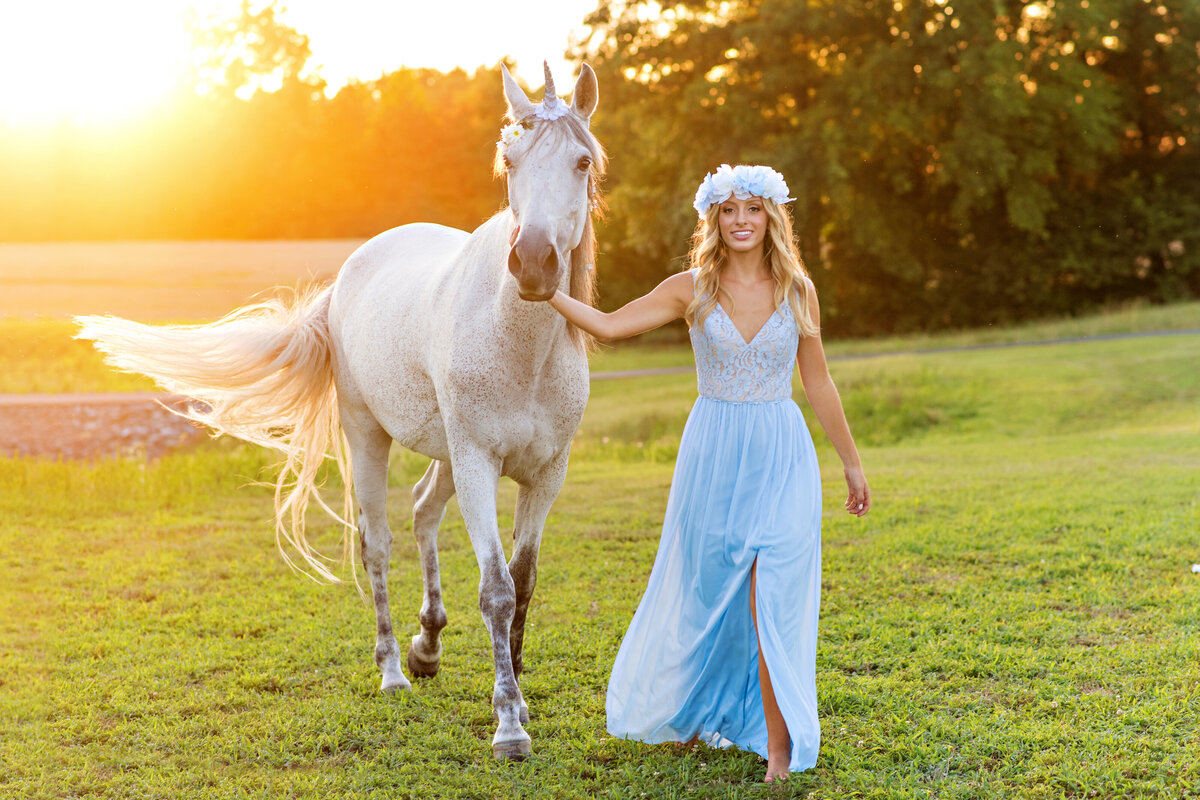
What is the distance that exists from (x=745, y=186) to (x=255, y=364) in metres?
2.83

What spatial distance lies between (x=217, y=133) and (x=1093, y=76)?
29.2 meters

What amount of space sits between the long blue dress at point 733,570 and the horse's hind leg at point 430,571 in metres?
1.21

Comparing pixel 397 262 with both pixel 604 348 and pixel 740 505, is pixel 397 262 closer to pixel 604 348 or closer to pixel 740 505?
pixel 740 505

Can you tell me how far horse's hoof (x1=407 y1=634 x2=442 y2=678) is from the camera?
190 inches

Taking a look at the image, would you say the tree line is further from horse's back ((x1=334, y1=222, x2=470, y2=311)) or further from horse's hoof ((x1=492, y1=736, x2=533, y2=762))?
horse's hoof ((x1=492, y1=736, x2=533, y2=762))

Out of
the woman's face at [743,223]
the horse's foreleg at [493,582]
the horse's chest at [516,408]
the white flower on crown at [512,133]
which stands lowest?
the horse's foreleg at [493,582]

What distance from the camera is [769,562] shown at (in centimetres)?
349

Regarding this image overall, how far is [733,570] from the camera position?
3.64 metres

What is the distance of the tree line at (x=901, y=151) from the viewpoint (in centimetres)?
2381

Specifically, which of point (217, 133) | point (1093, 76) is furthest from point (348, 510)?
point (217, 133)

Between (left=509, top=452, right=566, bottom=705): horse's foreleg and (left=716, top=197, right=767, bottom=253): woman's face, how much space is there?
1.19 m

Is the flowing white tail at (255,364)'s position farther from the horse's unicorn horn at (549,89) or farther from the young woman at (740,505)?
the horse's unicorn horn at (549,89)

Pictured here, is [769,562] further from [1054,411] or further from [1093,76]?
[1093,76]

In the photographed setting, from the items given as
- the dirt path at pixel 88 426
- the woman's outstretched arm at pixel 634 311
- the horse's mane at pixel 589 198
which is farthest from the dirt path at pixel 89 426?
the woman's outstretched arm at pixel 634 311
